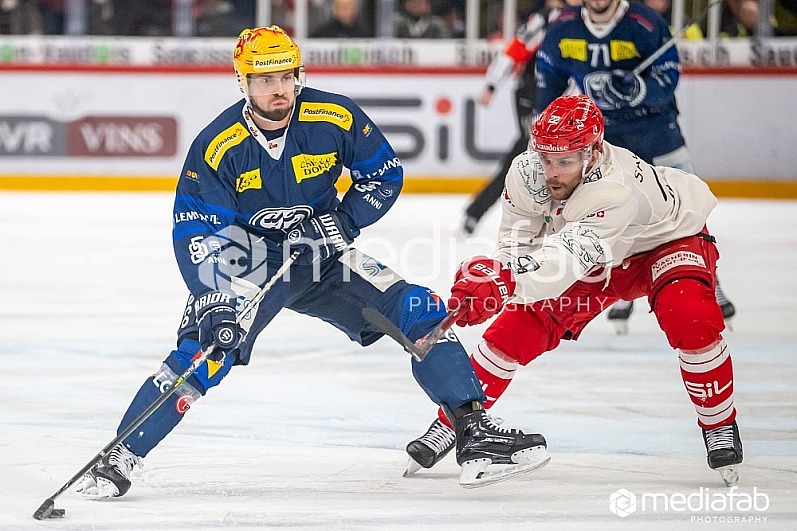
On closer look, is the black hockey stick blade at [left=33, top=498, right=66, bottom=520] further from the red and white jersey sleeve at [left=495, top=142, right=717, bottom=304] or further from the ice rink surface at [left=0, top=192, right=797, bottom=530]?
the red and white jersey sleeve at [left=495, top=142, right=717, bottom=304]

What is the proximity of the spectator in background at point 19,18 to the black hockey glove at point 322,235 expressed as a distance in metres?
7.54

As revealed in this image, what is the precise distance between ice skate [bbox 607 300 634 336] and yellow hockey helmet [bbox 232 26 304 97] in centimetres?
236

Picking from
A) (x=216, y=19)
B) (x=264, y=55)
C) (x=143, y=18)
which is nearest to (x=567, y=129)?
(x=264, y=55)

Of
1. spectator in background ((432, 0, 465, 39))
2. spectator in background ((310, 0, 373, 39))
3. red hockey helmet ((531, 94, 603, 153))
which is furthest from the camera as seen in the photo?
spectator in background ((432, 0, 465, 39))

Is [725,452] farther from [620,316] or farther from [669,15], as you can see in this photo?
[669,15]

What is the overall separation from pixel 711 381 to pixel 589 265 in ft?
1.33

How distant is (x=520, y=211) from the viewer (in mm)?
3230

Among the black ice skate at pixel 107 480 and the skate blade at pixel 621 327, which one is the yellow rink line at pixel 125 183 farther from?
the black ice skate at pixel 107 480

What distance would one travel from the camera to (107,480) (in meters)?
2.85

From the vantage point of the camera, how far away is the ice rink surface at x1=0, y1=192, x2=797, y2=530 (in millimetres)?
2803

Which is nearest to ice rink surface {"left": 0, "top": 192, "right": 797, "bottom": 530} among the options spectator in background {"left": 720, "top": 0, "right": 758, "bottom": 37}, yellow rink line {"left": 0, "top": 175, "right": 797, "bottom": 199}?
yellow rink line {"left": 0, "top": 175, "right": 797, "bottom": 199}

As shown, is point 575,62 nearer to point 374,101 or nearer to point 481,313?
point 481,313

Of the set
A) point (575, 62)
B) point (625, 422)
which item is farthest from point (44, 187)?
point (625, 422)

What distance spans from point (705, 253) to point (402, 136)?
6.85 metres
